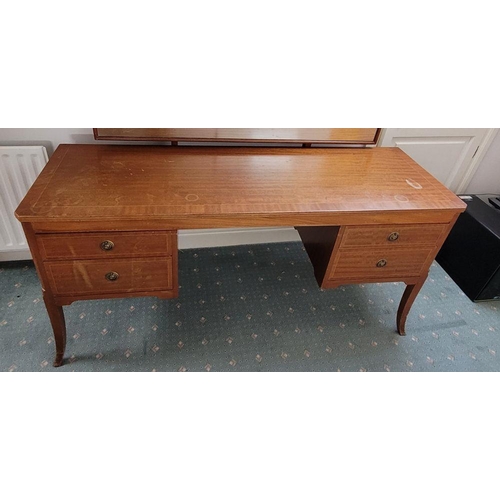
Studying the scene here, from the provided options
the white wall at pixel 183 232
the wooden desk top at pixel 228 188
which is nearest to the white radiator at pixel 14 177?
the white wall at pixel 183 232

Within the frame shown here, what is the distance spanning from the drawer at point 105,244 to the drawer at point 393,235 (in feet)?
2.05

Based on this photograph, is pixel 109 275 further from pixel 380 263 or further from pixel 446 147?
pixel 446 147

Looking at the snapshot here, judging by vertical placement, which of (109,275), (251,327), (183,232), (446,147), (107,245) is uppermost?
(446,147)

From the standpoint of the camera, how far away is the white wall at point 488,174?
2.05 metres

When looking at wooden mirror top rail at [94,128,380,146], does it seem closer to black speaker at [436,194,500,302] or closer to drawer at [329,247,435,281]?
drawer at [329,247,435,281]

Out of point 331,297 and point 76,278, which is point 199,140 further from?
point 331,297

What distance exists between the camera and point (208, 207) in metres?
1.13

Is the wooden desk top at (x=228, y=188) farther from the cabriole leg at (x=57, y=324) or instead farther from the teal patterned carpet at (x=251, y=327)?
the teal patterned carpet at (x=251, y=327)

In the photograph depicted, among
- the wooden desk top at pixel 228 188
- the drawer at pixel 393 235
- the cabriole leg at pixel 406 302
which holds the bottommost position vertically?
the cabriole leg at pixel 406 302

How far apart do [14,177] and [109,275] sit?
711 millimetres

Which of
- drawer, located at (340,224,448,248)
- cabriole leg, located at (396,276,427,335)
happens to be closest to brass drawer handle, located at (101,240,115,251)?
drawer, located at (340,224,448,248)

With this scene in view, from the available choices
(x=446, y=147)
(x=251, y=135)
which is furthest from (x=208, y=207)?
(x=446, y=147)

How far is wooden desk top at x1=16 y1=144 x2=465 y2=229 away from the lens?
1100 millimetres

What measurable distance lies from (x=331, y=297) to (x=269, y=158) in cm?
80
